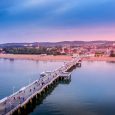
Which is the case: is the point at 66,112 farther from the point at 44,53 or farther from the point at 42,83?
the point at 44,53

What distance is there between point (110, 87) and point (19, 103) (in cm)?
2149

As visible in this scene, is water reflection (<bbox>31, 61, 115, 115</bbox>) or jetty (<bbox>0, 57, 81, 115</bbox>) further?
water reflection (<bbox>31, 61, 115, 115</bbox>)

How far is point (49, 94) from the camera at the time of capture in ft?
136

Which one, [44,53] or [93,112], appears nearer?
[93,112]

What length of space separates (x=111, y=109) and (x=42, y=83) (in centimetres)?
1148

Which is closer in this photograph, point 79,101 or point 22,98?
point 22,98

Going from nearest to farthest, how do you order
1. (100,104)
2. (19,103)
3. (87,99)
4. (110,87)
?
(19,103), (100,104), (87,99), (110,87)

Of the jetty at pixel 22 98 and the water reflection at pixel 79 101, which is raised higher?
the jetty at pixel 22 98

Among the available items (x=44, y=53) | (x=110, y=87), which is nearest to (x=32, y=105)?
(x=110, y=87)

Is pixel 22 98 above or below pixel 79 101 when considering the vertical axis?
above

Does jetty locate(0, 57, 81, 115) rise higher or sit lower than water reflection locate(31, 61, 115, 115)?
higher

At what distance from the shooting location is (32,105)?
3453 cm

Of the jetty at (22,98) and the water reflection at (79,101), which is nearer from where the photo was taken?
the jetty at (22,98)

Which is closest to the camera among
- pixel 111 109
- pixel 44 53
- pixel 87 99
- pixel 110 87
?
pixel 111 109
